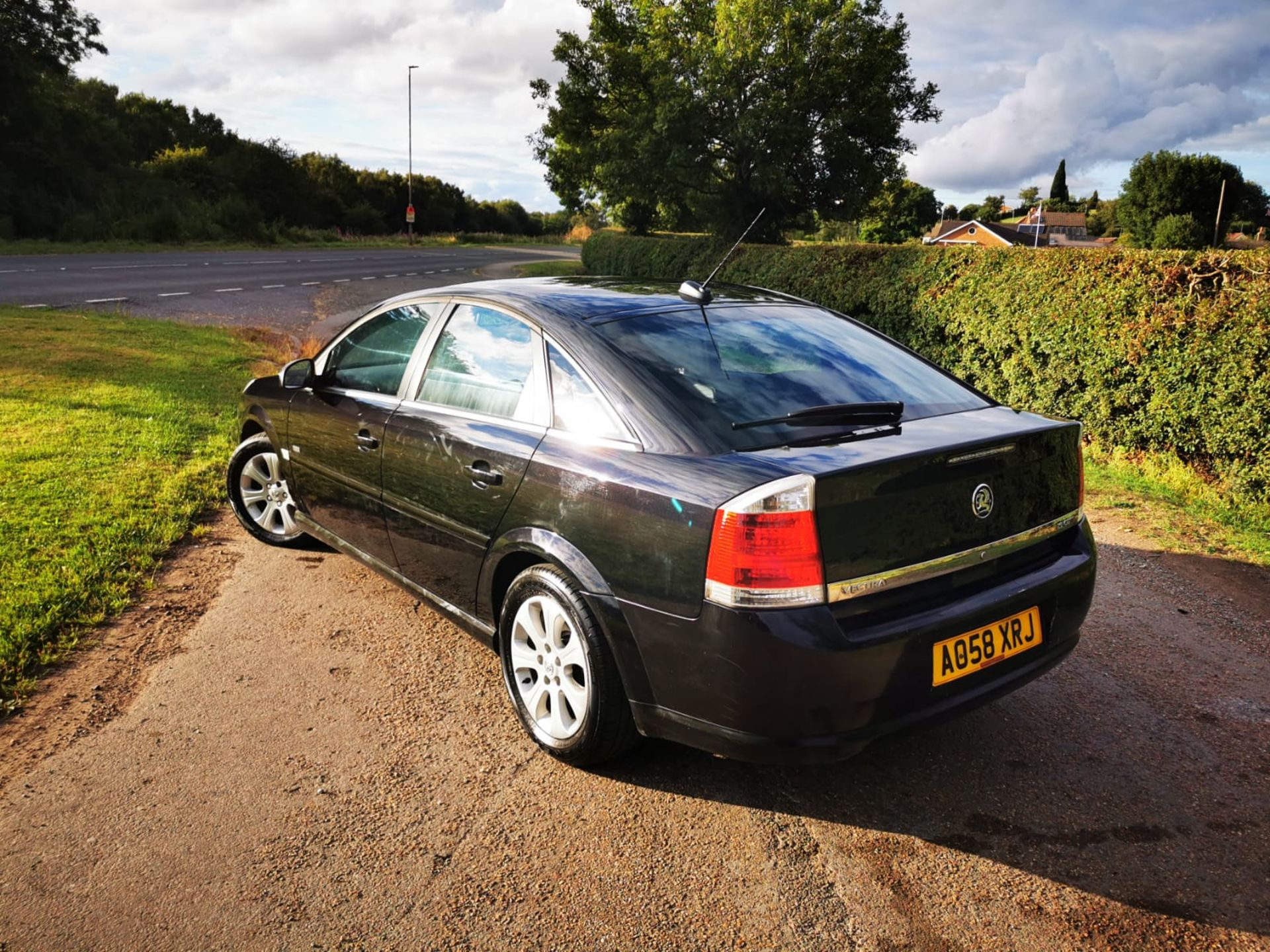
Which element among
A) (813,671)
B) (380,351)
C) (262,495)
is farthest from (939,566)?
(262,495)

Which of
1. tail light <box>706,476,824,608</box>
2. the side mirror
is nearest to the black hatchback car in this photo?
tail light <box>706,476,824,608</box>

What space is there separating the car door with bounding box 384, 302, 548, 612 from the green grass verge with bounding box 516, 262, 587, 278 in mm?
24270

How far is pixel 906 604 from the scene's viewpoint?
2.52 meters

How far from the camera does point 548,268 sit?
30.9 m

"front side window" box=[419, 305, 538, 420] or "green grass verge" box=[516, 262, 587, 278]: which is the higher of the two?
"green grass verge" box=[516, 262, 587, 278]

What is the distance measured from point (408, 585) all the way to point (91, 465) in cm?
383

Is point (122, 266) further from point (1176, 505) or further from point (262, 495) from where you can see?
point (1176, 505)

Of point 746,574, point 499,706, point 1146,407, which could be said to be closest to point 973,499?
point 746,574

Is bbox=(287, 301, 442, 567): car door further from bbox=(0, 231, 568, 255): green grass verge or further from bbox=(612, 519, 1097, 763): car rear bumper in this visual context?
bbox=(0, 231, 568, 255): green grass verge

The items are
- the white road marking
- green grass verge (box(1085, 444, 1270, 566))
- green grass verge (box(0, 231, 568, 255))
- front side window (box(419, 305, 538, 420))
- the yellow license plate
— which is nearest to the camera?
the yellow license plate

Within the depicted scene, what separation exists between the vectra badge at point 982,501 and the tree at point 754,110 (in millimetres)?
28385

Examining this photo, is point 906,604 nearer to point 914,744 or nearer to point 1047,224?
point 914,744

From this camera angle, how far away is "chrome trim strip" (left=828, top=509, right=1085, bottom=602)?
94.6 inches

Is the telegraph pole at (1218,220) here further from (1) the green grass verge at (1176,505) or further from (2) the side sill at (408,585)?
(2) the side sill at (408,585)
